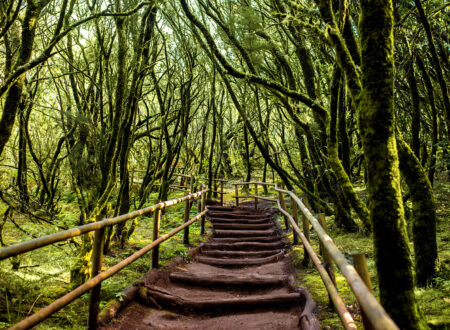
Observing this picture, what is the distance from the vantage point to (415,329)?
5.21ft

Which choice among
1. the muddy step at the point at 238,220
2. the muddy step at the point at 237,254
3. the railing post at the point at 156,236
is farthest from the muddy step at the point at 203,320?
the muddy step at the point at 238,220

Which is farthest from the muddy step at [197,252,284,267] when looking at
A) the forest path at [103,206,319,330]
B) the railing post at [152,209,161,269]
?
the railing post at [152,209,161,269]

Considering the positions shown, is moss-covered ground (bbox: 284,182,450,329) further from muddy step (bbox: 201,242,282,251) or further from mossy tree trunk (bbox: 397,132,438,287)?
muddy step (bbox: 201,242,282,251)

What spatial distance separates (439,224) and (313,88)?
3840mm

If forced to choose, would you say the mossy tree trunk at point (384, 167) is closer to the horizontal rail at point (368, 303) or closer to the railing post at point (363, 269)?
the railing post at point (363, 269)

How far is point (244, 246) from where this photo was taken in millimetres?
6078

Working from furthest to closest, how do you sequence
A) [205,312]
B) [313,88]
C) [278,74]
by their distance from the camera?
[278,74]
[313,88]
[205,312]

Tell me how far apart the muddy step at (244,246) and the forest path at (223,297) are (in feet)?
0.44

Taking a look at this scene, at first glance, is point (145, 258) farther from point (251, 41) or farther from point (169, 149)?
point (251, 41)

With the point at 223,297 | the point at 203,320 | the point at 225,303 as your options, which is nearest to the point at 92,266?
the point at 203,320

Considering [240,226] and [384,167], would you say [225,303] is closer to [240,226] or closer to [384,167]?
[384,167]

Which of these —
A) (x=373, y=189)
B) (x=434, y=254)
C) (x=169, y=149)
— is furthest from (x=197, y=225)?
(x=373, y=189)

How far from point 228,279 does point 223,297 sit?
356 millimetres

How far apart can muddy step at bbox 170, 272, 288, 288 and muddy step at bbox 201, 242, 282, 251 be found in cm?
183
